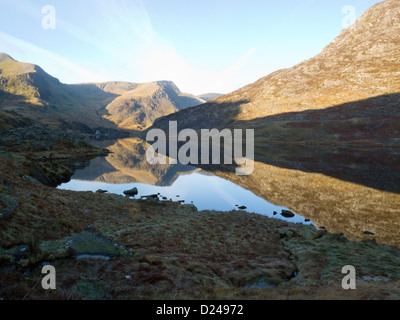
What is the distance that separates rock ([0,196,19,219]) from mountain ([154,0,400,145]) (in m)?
109

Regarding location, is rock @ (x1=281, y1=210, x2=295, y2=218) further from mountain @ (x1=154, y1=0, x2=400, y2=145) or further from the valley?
mountain @ (x1=154, y1=0, x2=400, y2=145)

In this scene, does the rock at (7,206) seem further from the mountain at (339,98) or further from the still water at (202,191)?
the mountain at (339,98)

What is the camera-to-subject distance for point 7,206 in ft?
46.9

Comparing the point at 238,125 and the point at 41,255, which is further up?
the point at 238,125

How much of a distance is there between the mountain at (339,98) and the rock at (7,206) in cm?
10893

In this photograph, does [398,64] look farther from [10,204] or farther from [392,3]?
[10,204]

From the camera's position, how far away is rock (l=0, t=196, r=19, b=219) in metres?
13.3

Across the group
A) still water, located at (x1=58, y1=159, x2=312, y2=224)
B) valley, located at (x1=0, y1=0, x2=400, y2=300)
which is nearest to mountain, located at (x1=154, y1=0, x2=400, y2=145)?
valley, located at (x1=0, y1=0, x2=400, y2=300)

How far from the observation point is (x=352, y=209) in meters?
28.4
